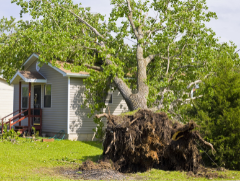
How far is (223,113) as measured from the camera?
34.1 ft

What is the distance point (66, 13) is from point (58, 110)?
5.46 metres

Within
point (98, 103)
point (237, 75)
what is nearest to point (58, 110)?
point (98, 103)

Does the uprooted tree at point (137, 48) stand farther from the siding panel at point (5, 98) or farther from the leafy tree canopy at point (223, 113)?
the siding panel at point (5, 98)

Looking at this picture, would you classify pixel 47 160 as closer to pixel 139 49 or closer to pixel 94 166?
pixel 94 166

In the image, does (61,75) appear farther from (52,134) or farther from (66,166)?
(66,166)

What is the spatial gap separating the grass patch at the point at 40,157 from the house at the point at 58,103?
1.25m

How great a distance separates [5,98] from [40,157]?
1801cm

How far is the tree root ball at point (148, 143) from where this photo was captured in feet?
29.8

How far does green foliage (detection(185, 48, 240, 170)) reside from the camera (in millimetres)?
10109

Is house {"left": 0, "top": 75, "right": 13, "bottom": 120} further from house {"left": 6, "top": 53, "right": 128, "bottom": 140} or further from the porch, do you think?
house {"left": 6, "top": 53, "right": 128, "bottom": 140}

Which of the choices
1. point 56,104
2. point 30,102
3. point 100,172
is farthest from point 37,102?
point 100,172

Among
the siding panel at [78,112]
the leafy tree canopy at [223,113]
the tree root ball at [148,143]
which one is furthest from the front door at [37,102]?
the leafy tree canopy at [223,113]

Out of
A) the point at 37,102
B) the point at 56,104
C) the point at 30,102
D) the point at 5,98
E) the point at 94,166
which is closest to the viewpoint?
the point at 94,166

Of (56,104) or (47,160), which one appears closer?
(47,160)
